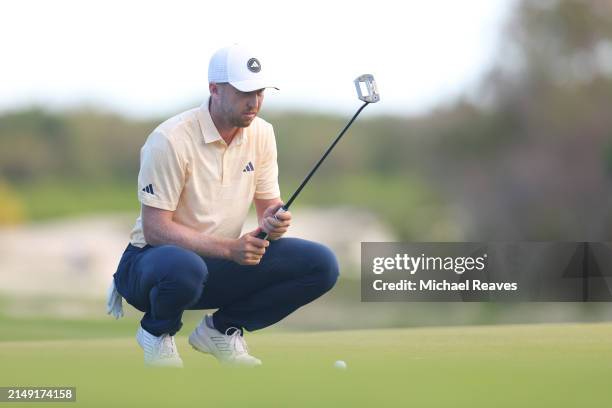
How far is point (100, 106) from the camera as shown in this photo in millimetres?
22906

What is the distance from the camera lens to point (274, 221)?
4113mm

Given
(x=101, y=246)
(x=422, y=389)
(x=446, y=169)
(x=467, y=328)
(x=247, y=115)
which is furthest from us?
(x=446, y=169)

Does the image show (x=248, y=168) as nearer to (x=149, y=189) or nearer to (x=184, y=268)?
(x=149, y=189)

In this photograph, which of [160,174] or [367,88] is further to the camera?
[367,88]

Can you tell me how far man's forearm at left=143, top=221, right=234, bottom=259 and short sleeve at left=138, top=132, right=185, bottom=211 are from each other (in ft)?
0.24

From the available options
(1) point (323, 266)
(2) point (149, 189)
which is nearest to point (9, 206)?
(1) point (323, 266)

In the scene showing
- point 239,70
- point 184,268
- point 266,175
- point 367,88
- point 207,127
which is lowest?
point 184,268

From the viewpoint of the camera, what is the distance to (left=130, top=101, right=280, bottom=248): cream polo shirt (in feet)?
13.3

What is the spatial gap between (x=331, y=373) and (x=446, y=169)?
77.1 ft

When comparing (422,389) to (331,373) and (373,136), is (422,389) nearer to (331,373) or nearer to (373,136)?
(331,373)

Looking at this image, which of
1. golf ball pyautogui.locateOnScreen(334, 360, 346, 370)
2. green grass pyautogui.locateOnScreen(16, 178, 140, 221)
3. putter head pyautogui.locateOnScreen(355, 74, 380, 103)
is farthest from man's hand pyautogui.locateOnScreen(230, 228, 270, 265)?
green grass pyautogui.locateOnScreen(16, 178, 140, 221)

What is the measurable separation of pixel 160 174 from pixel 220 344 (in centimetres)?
71

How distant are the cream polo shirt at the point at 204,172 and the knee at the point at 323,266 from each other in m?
0.27

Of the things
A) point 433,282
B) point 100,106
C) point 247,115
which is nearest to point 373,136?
point 100,106
